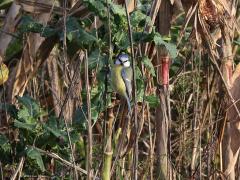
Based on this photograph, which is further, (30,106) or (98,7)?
(30,106)

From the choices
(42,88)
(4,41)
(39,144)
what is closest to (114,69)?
(39,144)

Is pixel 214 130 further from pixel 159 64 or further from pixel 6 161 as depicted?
pixel 6 161

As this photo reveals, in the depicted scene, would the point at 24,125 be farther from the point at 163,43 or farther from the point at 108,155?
the point at 163,43

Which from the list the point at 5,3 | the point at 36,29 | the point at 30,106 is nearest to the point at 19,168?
the point at 30,106

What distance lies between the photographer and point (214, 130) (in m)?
2.75

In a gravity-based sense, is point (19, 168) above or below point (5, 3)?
below

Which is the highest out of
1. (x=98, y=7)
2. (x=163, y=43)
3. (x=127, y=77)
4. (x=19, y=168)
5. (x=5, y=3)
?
(x=5, y=3)

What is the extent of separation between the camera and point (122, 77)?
96.1 inches

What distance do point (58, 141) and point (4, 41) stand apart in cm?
85

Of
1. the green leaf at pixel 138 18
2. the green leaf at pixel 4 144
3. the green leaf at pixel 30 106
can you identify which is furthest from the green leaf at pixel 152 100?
the green leaf at pixel 4 144

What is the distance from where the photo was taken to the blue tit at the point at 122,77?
227 cm

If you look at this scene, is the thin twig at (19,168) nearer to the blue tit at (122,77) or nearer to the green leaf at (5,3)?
the blue tit at (122,77)

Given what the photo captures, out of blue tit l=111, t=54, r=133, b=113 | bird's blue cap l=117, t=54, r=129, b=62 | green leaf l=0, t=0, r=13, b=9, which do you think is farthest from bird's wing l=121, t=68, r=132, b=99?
green leaf l=0, t=0, r=13, b=9

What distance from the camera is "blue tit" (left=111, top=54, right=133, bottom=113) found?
7.45 ft
